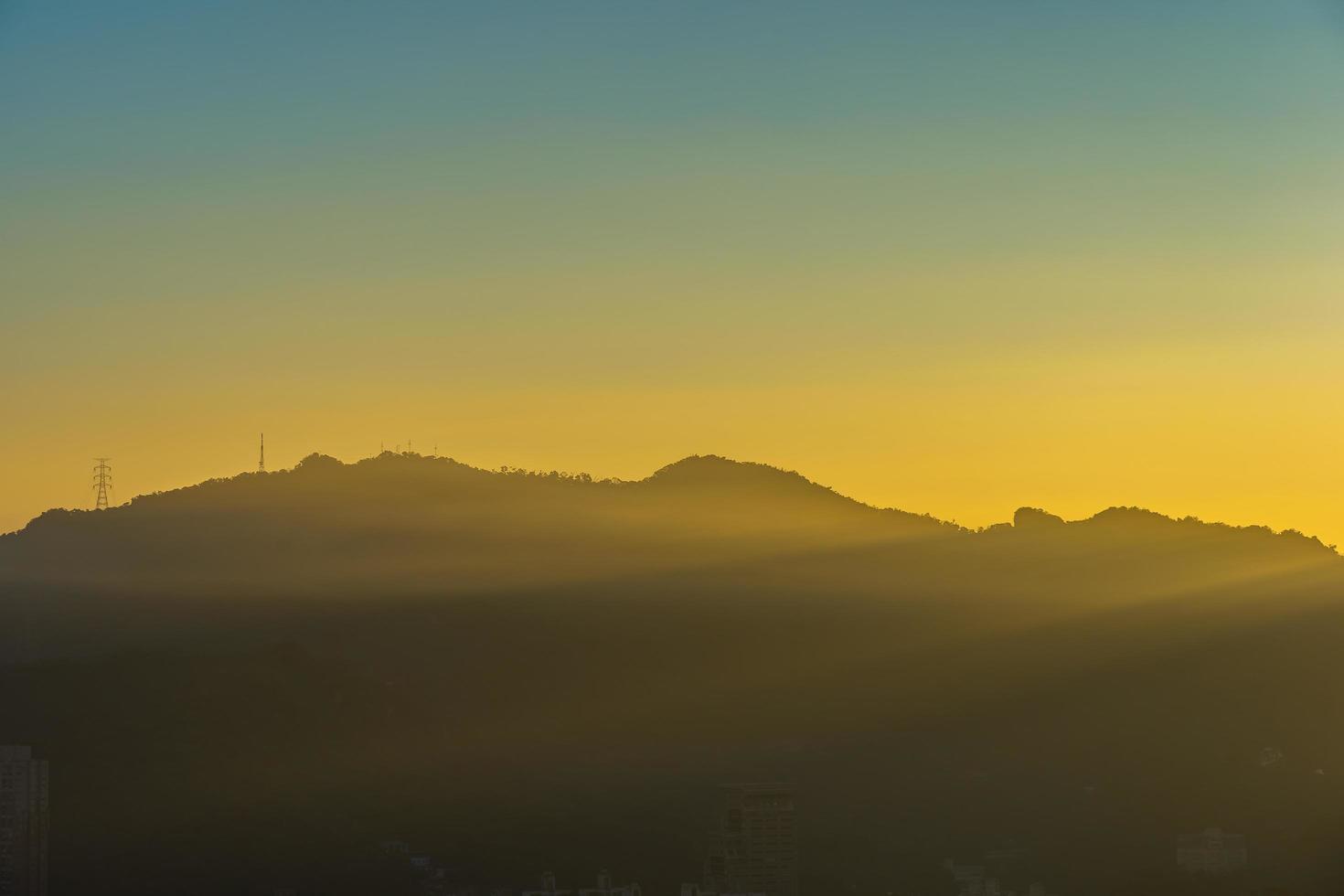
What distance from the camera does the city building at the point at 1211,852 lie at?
53.6 m

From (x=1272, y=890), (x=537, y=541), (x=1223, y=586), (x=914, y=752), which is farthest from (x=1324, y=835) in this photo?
(x=537, y=541)

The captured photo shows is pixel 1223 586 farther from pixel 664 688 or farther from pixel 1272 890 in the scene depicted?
pixel 1272 890

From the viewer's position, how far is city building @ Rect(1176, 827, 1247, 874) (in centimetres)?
5362

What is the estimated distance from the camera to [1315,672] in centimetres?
6475

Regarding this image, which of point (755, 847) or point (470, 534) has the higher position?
point (470, 534)

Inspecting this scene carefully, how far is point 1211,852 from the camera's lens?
54219 mm

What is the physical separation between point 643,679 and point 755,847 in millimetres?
12570

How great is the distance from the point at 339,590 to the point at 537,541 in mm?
4609

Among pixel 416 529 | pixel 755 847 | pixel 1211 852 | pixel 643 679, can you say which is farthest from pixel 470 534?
pixel 1211 852

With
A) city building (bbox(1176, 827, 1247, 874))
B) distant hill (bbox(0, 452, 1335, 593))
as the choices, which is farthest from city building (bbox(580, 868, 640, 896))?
distant hill (bbox(0, 452, 1335, 593))

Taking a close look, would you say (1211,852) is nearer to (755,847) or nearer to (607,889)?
(755,847)

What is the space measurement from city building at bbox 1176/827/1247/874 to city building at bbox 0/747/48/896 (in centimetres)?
2007

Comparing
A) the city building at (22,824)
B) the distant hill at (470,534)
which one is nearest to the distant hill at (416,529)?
the distant hill at (470,534)

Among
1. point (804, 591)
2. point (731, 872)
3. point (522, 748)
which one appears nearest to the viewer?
point (731, 872)
